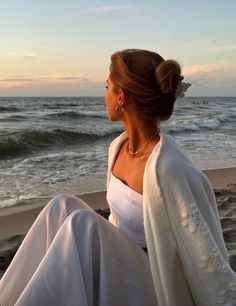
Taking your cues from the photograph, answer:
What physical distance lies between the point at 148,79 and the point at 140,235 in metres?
0.73

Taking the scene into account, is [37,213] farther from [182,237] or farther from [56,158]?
[56,158]

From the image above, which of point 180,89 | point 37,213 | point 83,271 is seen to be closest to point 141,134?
point 180,89

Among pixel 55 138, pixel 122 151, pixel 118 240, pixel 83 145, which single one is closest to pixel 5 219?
pixel 122 151

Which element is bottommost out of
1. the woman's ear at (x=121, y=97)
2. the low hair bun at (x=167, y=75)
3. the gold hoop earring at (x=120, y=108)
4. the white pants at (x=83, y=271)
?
the white pants at (x=83, y=271)

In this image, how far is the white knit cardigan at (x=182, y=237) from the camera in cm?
199

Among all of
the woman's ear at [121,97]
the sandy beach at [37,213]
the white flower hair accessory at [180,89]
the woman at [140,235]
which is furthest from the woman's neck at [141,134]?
the sandy beach at [37,213]

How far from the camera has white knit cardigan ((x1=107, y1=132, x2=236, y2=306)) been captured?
6.53 ft


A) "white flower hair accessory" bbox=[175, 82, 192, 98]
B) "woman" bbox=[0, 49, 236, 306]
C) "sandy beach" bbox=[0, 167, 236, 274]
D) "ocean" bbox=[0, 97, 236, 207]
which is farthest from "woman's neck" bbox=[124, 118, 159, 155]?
"ocean" bbox=[0, 97, 236, 207]

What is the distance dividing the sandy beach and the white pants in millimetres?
1309

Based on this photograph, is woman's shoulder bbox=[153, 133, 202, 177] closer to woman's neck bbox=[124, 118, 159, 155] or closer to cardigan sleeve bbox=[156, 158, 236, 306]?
cardigan sleeve bbox=[156, 158, 236, 306]

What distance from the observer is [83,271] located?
212 cm

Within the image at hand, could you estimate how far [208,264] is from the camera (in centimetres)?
198

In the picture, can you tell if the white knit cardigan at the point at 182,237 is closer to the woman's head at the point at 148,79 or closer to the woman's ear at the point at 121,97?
the woman's head at the point at 148,79

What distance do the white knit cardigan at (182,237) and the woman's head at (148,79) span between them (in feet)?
0.75
